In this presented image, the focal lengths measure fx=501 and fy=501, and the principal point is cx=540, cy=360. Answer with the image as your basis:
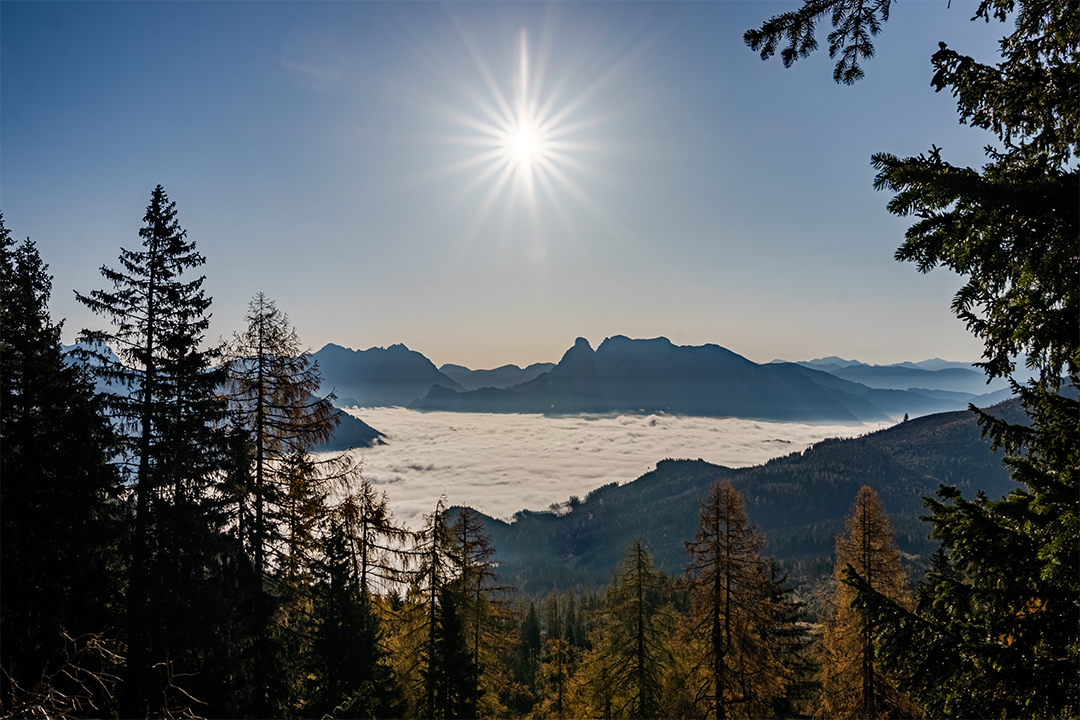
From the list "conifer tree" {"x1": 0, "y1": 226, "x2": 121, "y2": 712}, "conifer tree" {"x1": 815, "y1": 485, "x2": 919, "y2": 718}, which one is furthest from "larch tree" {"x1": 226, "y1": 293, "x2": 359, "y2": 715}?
"conifer tree" {"x1": 815, "y1": 485, "x2": 919, "y2": 718}

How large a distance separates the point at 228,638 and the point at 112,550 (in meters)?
3.77

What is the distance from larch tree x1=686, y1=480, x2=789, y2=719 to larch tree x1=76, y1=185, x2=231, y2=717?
13.5 m

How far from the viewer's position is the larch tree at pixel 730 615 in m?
15.5

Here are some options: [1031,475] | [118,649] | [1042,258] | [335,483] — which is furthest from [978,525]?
[118,649]

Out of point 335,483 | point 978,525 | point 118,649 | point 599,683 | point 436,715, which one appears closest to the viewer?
point 978,525

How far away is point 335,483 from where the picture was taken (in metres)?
13.7

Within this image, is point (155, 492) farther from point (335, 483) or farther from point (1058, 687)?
point (1058, 687)

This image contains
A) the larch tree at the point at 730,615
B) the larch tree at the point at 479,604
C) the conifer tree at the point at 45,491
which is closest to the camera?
the conifer tree at the point at 45,491

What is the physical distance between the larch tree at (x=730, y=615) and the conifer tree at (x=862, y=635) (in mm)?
2734

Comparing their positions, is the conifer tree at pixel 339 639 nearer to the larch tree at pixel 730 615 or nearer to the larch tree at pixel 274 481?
the larch tree at pixel 274 481

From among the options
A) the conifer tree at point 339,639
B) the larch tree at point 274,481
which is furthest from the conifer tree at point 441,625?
the larch tree at point 274,481

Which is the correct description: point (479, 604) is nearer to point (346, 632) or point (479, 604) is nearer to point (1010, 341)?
point (346, 632)

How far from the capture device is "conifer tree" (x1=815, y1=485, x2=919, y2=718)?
1598cm

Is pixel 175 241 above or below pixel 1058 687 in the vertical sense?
above
